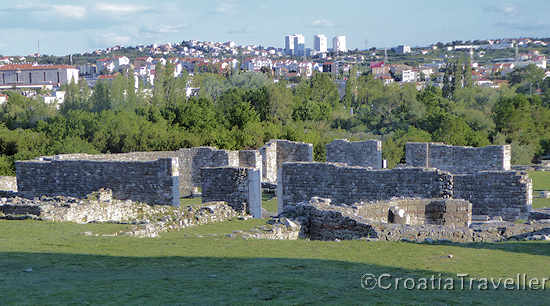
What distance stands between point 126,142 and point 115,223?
78.4ft

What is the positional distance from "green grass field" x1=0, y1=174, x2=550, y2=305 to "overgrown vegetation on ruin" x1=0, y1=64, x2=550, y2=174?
2614 centimetres

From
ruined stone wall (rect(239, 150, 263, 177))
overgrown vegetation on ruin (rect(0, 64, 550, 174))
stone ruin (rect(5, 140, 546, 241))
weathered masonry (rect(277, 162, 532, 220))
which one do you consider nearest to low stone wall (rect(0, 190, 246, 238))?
stone ruin (rect(5, 140, 546, 241))

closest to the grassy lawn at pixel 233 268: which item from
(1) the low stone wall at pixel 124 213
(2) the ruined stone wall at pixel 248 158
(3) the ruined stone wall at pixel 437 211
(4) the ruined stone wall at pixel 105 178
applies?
(1) the low stone wall at pixel 124 213

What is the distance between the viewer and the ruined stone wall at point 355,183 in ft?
64.9

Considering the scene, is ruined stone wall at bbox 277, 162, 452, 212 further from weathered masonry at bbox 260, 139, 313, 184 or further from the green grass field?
weathered masonry at bbox 260, 139, 313, 184

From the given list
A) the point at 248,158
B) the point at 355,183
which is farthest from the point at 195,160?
the point at 355,183

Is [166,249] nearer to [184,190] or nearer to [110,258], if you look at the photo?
[110,258]

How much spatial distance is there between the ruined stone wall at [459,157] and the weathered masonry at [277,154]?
216 inches

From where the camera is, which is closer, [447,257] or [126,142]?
[447,257]

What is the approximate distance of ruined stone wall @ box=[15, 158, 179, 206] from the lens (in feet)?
74.6

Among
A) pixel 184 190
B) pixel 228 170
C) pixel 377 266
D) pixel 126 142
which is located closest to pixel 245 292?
pixel 377 266

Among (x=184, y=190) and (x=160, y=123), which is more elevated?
(x=160, y=123)

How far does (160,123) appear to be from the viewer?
45531 mm

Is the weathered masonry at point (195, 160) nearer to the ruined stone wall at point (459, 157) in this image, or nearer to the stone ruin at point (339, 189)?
the ruined stone wall at point (459, 157)
